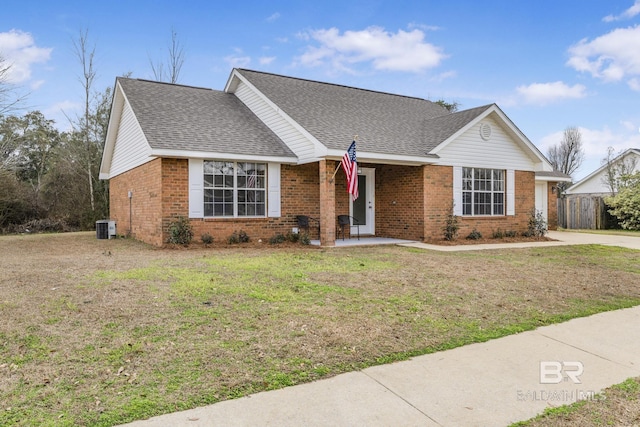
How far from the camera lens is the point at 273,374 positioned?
3.35 meters

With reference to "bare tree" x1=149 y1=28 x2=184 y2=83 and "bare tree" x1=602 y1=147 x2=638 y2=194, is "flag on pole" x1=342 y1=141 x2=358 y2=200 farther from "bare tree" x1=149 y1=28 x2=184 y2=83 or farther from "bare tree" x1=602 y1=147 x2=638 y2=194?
"bare tree" x1=602 y1=147 x2=638 y2=194

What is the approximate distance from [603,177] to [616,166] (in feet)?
6.14

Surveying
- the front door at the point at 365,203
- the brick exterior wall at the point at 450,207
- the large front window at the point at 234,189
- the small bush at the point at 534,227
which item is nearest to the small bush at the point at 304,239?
the large front window at the point at 234,189

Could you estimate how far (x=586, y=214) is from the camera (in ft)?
74.5

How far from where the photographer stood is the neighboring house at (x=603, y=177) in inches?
1109

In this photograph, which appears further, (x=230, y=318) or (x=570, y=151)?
(x=570, y=151)

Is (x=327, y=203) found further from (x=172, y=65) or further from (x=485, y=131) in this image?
(x=172, y=65)

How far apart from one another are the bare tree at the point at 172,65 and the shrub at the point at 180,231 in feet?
68.2

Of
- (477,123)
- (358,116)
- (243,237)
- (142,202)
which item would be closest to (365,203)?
(358,116)

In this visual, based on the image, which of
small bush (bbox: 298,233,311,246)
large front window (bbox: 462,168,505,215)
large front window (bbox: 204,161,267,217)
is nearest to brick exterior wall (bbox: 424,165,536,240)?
large front window (bbox: 462,168,505,215)

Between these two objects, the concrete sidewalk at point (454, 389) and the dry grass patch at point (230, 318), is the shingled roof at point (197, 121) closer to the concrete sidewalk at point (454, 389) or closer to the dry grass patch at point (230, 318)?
the dry grass patch at point (230, 318)

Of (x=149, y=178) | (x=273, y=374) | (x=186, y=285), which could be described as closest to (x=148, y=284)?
(x=186, y=285)

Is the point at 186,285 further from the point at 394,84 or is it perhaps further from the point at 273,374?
the point at 394,84

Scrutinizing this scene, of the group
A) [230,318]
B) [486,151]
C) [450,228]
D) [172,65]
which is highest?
[172,65]
